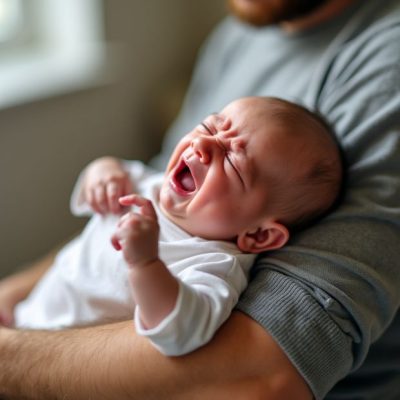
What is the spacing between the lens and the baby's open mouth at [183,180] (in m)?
0.93

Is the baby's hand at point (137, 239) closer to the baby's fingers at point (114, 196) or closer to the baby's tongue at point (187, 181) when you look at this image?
the baby's tongue at point (187, 181)

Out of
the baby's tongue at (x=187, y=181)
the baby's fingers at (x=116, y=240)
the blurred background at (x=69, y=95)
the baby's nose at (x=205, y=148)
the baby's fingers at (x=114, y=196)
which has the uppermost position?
the baby's nose at (x=205, y=148)

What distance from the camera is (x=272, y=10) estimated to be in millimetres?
1321

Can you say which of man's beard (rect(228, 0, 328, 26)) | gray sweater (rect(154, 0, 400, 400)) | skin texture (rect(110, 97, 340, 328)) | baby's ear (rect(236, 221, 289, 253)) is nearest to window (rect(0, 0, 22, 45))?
man's beard (rect(228, 0, 328, 26))

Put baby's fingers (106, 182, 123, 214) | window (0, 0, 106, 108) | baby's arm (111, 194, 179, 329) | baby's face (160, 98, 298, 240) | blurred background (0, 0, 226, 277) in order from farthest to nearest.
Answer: window (0, 0, 106, 108), blurred background (0, 0, 226, 277), baby's fingers (106, 182, 123, 214), baby's face (160, 98, 298, 240), baby's arm (111, 194, 179, 329)

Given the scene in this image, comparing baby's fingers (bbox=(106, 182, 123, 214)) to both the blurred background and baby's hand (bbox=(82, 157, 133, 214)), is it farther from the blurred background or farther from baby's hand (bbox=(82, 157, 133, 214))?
the blurred background

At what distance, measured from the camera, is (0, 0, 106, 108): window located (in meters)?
1.96

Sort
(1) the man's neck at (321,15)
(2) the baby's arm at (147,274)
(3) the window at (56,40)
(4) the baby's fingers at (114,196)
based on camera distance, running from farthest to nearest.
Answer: (3) the window at (56,40)
(1) the man's neck at (321,15)
(4) the baby's fingers at (114,196)
(2) the baby's arm at (147,274)

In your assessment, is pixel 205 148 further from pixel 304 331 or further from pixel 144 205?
pixel 304 331

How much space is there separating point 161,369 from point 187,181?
319 millimetres

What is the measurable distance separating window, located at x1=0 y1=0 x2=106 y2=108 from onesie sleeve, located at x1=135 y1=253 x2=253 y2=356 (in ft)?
→ 4.14

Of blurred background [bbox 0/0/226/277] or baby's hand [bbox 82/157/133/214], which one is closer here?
baby's hand [bbox 82/157/133/214]

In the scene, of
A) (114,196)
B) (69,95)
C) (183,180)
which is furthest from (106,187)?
(69,95)

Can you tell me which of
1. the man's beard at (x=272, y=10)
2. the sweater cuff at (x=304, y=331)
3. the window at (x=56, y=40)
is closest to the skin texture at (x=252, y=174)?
the sweater cuff at (x=304, y=331)
